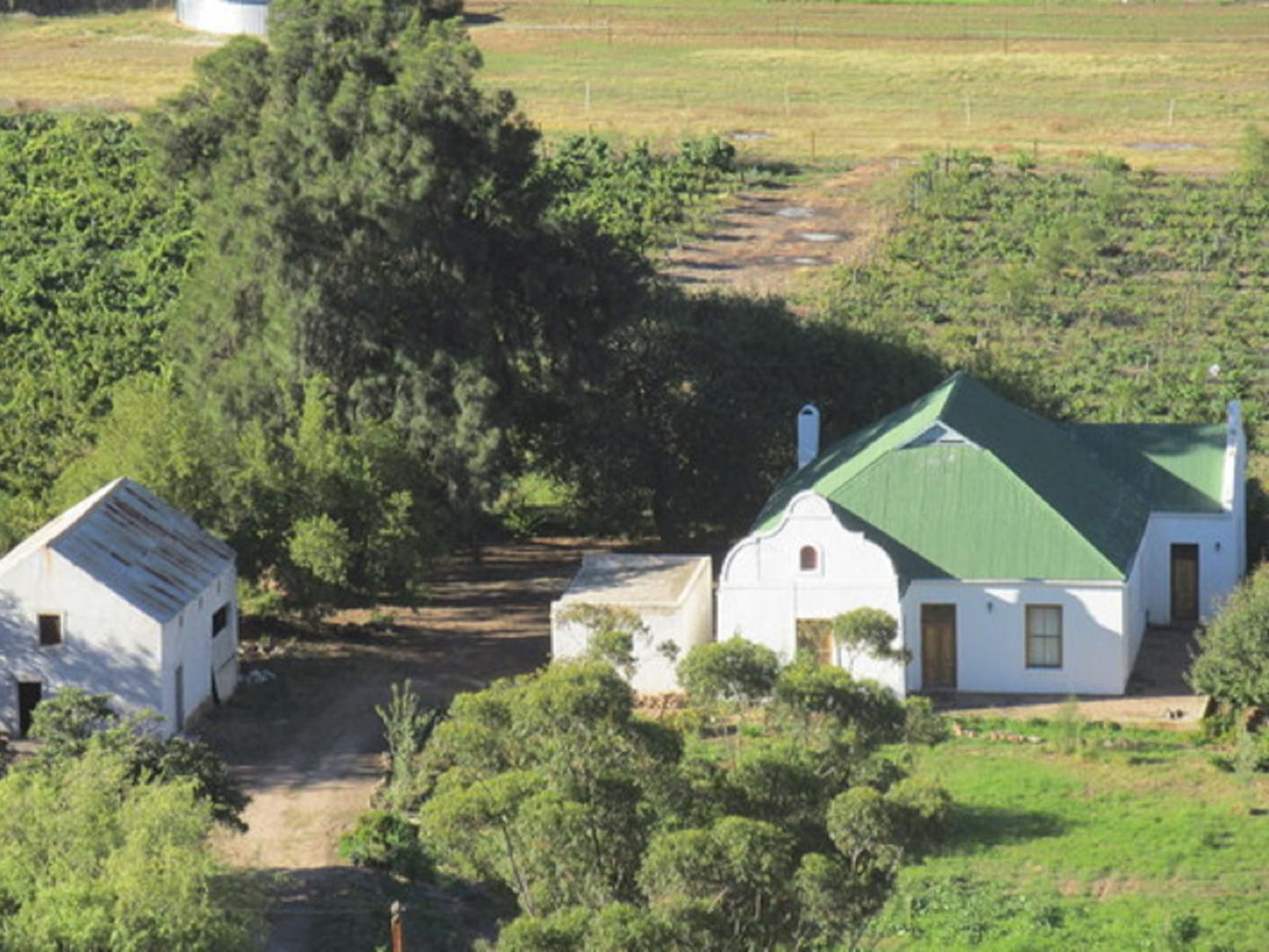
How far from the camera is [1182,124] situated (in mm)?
102500

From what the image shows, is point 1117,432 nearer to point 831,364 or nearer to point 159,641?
point 831,364

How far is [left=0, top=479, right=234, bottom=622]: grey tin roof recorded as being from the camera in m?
45.2

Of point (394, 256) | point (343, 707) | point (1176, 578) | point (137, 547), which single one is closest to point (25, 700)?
point (137, 547)

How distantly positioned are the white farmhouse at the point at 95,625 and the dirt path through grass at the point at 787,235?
32.3 meters

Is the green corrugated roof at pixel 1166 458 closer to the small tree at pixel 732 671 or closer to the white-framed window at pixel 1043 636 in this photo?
the white-framed window at pixel 1043 636

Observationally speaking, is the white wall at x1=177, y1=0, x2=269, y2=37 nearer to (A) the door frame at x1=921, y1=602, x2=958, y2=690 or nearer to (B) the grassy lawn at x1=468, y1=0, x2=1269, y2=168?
(B) the grassy lawn at x1=468, y1=0, x2=1269, y2=168

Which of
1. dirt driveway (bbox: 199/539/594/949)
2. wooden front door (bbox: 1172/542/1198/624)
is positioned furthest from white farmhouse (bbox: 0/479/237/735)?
wooden front door (bbox: 1172/542/1198/624)

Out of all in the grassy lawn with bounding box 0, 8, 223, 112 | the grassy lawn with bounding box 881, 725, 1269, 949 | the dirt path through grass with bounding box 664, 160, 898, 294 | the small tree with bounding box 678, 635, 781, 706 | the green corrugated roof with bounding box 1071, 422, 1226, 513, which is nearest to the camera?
the small tree with bounding box 678, 635, 781, 706

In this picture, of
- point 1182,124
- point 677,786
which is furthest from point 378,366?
point 1182,124

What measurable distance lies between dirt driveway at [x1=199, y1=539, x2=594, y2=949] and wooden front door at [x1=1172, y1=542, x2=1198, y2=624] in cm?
1176

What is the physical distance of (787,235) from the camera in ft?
281

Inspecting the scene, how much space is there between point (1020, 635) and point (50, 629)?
16.2 metres

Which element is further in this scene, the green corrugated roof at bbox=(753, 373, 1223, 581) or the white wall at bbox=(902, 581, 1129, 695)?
the green corrugated roof at bbox=(753, 373, 1223, 581)

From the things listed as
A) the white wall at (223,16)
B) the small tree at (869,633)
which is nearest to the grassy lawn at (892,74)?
the white wall at (223,16)
